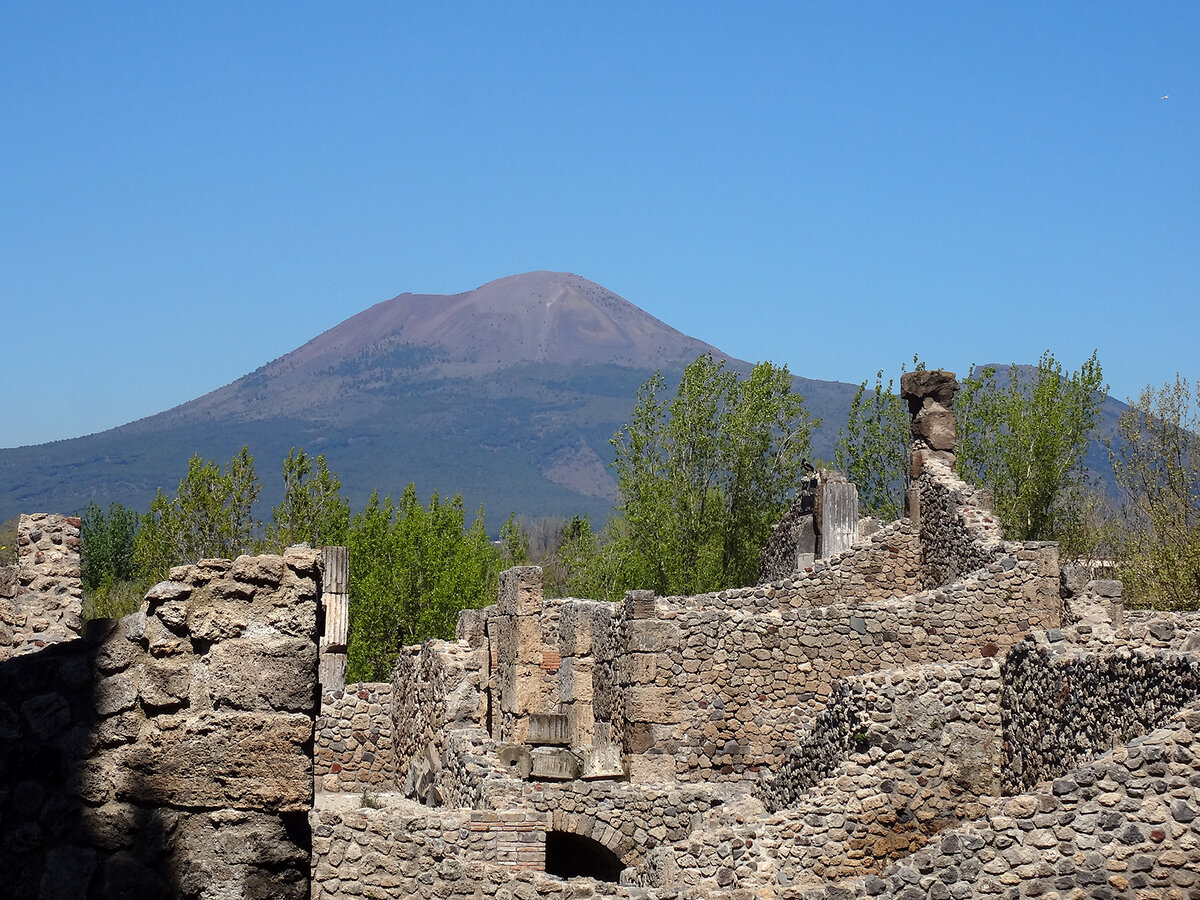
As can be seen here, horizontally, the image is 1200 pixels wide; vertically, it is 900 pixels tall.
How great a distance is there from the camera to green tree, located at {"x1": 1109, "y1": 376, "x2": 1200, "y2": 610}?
32.2 m

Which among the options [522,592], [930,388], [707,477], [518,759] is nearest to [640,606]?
[518,759]

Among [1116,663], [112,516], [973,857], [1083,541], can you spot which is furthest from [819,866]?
[112,516]

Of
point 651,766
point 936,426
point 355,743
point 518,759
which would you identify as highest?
point 936,426

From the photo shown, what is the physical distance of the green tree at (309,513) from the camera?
50750 millimetres

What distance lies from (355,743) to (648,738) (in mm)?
4185

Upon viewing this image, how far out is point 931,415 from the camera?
26953mm

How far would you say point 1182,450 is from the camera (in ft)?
160

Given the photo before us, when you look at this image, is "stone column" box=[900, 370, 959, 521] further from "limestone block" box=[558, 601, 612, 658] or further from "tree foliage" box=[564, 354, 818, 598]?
"tree foliage" box=[564, 354, 818, 598]

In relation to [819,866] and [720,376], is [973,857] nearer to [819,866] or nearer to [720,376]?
[819,866]

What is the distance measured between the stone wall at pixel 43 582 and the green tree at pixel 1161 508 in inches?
826

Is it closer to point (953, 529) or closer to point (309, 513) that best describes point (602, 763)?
point (953, 529)

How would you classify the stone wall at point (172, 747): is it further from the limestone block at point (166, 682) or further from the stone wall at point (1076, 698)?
the stone wall at point (1076, 698)

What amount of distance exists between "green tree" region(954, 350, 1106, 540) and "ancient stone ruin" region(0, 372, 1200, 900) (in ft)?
66.9

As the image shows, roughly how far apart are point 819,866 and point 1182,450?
3725cm
